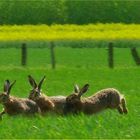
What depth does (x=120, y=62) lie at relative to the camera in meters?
31.7

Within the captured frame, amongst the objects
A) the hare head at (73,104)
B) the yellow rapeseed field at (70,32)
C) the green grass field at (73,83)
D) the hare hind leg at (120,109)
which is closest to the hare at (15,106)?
the green grass field at (73,83)

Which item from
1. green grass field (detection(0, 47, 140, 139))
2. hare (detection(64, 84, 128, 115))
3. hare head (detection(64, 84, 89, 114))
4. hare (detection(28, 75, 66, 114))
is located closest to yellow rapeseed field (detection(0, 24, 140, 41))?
green grass field (detection(0, 47, 140, 139))

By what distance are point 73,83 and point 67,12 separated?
28126 millimetres

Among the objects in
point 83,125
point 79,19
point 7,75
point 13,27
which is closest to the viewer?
point 83,125

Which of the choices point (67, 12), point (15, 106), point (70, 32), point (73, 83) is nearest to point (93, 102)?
point (15, 106)

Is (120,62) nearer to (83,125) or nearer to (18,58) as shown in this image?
(18,58)

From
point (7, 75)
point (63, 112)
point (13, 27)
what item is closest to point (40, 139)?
point (63, 112)

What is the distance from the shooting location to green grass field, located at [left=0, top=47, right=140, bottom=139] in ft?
35.4

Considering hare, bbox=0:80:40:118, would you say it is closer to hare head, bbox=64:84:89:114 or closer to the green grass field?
the green grass field

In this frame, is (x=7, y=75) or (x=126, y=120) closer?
(x=126, y=120)

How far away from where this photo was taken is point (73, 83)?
2180 centimetres

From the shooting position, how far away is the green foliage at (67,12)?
48812 millimetres

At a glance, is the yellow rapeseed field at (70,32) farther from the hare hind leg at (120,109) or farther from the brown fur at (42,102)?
the brown fur at (42,102)

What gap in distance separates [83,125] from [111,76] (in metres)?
13.5
